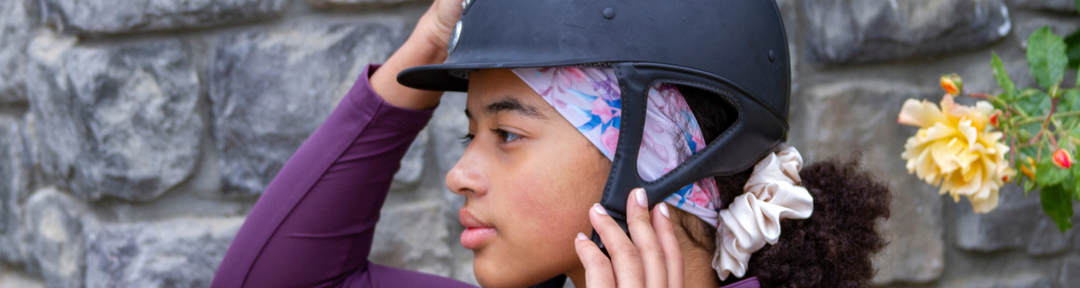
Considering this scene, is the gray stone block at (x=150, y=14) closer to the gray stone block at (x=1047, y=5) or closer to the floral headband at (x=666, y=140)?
the floral headband at (x=666, y=140)

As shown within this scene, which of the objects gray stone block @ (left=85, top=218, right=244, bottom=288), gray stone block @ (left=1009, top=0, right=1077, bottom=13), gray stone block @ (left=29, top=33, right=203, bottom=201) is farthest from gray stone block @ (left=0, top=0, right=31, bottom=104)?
gray stone block @ (left=1009, top=0, right=1077, bottom=13)

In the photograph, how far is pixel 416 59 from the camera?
4.29ft

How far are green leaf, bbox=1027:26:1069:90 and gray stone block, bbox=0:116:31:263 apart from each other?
224 centimetres

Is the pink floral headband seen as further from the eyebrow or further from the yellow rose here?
the yellow rose

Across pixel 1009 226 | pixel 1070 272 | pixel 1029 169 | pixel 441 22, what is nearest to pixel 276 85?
pixel 441 22

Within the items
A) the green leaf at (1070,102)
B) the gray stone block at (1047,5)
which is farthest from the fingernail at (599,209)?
the gray stone block at (1047,5)

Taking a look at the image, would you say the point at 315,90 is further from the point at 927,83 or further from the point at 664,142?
the point at 927,83

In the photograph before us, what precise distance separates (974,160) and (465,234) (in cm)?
88

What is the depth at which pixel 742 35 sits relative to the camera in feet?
3.31

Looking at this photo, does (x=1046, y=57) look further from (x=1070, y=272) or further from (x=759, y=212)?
(x=1070, y=272)

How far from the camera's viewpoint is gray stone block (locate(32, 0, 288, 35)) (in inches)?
57.7

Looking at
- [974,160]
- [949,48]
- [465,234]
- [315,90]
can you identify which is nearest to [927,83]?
[949,48]

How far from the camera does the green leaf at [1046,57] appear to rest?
1.20 meters

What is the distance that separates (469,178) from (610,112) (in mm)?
238
